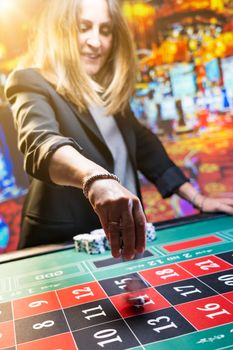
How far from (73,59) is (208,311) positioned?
1.59 metres

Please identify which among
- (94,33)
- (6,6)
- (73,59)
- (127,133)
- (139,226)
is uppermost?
(6,6)

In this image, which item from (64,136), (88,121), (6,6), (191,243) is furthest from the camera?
(6,6)

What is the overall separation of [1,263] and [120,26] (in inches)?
58.2

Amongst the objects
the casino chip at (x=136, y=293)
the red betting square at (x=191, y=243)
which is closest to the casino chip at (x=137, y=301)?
the casino chip at (x=136, y=293)

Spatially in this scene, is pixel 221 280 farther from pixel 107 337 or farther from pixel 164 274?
pixel 107 337

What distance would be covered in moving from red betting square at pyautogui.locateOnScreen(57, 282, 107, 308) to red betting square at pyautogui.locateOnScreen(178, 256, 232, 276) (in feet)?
0.99

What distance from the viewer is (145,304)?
1089mm

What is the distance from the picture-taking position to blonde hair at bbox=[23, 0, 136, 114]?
7.16ft

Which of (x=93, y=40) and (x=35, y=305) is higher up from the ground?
(x=93, y=40)

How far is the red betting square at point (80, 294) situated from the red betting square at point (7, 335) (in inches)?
6.3

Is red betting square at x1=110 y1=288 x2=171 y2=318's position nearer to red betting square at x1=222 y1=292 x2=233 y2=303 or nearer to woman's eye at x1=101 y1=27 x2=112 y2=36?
red betting square at x1=222 y1=292 x2=233 y2=303

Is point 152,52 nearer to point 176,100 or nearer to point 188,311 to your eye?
point 176,100

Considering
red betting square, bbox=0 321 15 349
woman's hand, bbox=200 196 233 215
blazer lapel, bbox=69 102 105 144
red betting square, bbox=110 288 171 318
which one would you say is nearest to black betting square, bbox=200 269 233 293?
red betting square, bbox=110 288 171 318

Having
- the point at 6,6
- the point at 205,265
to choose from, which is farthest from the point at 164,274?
the point at 6,6
